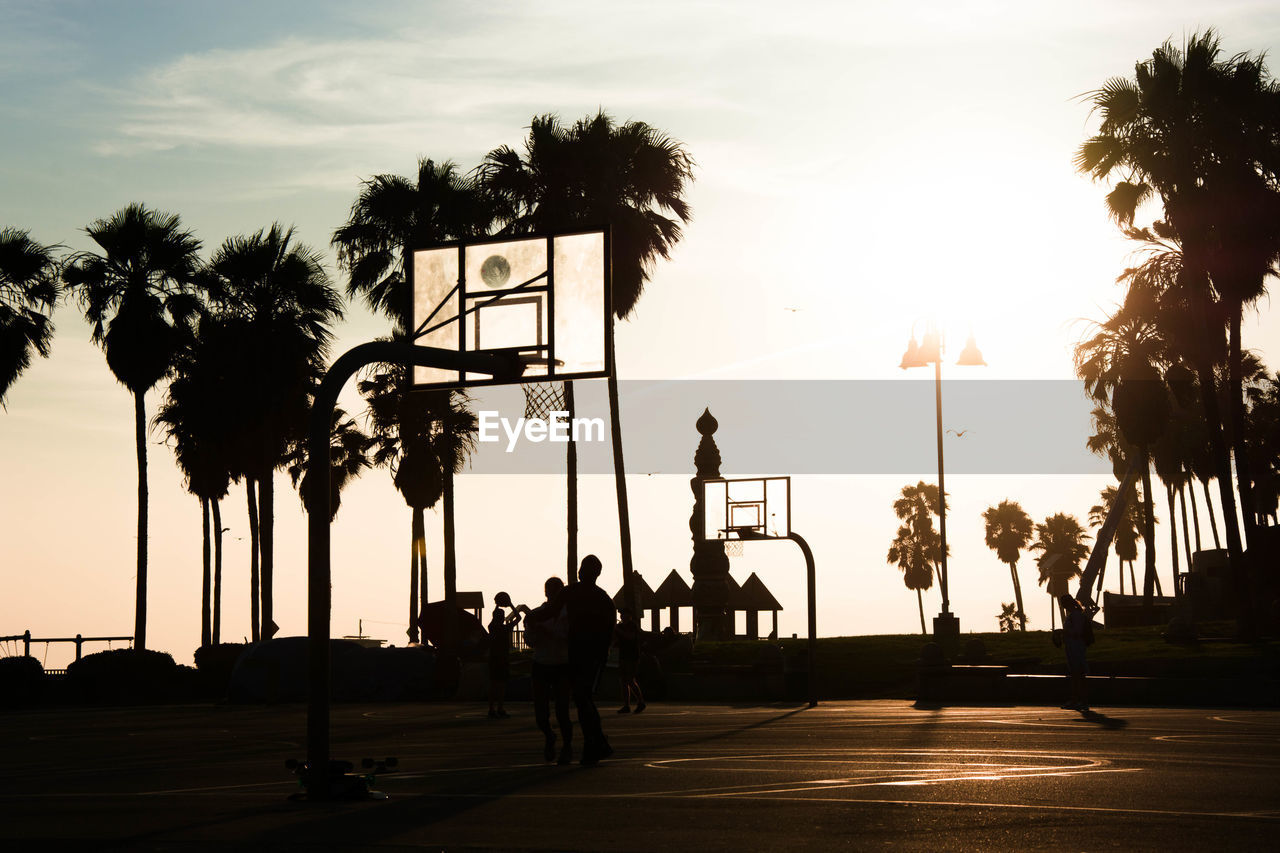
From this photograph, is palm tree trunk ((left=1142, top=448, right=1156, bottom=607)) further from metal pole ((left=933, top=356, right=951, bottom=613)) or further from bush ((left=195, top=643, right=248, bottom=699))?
bush ((left=195, top=643, right=248, bottom=699))

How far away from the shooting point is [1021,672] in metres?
34.5

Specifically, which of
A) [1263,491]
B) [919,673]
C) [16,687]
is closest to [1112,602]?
[1263,491]

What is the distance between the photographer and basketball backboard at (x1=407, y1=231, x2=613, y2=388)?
16.9 meters

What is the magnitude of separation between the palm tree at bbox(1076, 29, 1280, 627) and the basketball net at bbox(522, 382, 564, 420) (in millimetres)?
18814

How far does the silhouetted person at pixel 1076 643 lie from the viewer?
24200 mm

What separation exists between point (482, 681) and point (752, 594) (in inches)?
1016

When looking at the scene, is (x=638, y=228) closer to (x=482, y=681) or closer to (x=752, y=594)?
(x=482, y=681)

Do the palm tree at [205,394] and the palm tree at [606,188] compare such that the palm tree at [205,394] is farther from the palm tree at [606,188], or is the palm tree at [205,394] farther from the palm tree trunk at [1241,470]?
the palm tree trunk at [1241,470]

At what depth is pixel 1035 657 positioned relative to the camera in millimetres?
38000

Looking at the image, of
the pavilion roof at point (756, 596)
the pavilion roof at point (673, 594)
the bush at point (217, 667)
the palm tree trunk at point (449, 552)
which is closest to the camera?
the bush at point (217, 667)

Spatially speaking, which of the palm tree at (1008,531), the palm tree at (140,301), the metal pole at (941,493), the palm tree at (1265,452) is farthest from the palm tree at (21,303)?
the palm tree at (1008,531)

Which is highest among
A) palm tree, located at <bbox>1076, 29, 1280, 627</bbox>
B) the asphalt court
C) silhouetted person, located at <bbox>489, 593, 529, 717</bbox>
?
palm tree, located at <bbox>1076, 29, 1280, 627</bbox>

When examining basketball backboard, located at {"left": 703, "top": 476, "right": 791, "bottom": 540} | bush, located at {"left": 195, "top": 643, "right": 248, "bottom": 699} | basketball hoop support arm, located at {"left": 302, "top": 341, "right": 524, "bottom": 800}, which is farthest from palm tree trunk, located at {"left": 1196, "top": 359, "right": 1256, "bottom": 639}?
basketball hoop support arm, located at {"left": 302, "top": 341, "right": 524, "bottom": 800}

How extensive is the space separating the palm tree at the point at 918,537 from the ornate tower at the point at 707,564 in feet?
168
